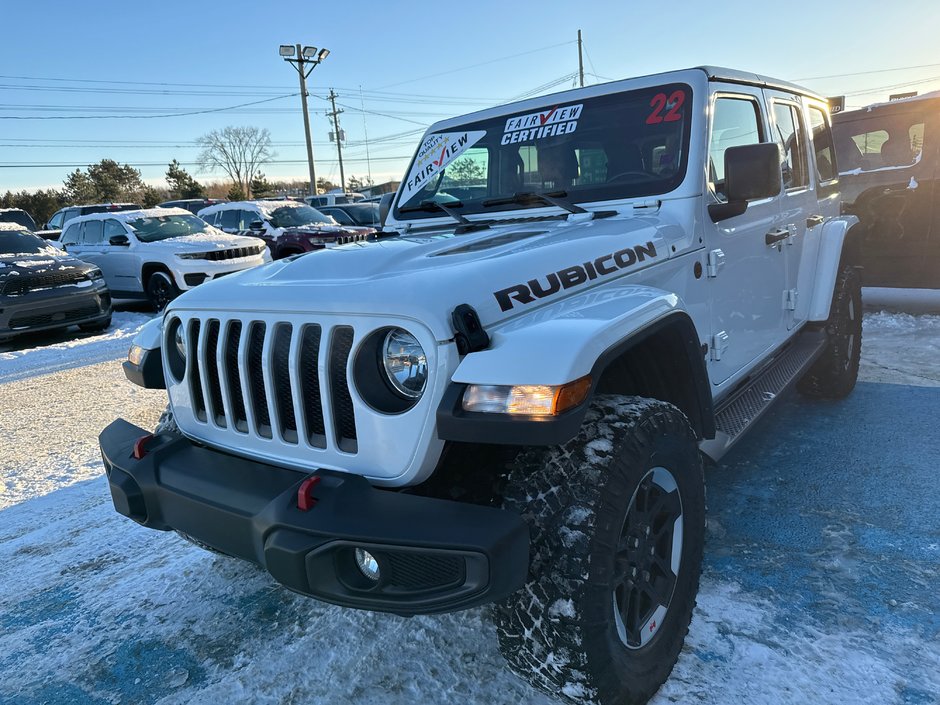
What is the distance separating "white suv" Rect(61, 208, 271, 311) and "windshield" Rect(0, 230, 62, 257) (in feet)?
4.38

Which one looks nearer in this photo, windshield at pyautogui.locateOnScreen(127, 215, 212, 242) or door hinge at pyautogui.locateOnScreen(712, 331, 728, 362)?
door hinge at pyautogui.locateOnScreen(712, 331, 728, 362)

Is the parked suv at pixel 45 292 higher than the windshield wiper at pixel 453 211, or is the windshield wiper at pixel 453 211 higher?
the windshield wiper at pixel 453 211

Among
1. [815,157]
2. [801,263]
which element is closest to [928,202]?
[815,157]

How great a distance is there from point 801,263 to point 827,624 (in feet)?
7.99

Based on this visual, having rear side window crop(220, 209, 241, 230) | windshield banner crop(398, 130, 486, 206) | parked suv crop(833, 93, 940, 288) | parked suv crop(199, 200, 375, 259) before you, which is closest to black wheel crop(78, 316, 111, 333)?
parked suv crop(199, 200, 375, 259)

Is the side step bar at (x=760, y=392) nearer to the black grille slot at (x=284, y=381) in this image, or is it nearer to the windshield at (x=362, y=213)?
the black grille slot at (x=284, y=381)

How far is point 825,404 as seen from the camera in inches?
188

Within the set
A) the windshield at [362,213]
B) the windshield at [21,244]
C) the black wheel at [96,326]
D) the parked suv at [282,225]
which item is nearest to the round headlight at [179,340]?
the black wheel at [96,326]

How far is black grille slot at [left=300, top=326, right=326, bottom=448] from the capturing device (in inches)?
76.3

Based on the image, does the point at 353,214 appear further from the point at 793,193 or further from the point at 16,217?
the point at 793,193

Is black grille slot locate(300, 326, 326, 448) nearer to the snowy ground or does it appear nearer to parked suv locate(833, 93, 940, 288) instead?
the snowy ground

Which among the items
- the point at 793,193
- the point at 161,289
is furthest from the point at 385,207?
the point at 161,289

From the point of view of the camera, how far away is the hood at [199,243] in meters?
10.7

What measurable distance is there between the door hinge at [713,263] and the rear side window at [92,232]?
1153cm
